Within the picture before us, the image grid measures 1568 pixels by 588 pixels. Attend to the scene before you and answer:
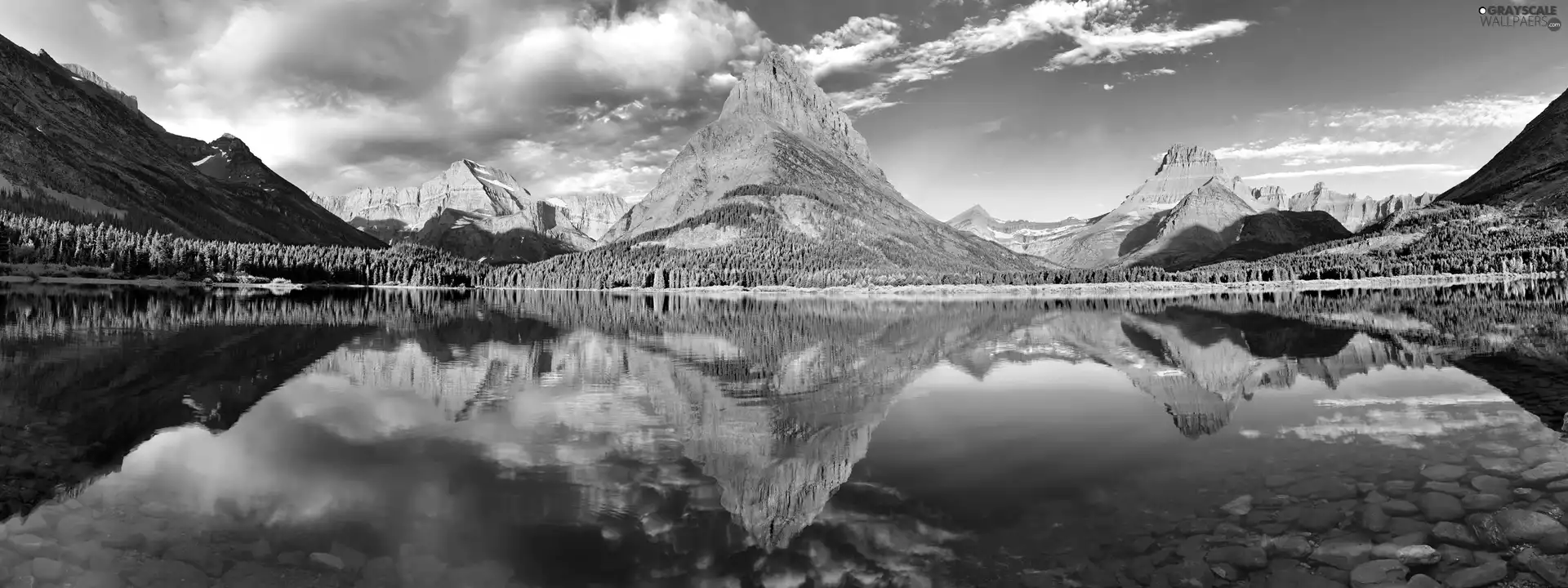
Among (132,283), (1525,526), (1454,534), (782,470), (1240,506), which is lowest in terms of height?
(782,470)

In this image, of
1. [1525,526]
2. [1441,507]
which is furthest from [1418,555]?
[1441,507]

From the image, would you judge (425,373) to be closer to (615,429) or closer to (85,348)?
(615,429)

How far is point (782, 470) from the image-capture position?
1825cm

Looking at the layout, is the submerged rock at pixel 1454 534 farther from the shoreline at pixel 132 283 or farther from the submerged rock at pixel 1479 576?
the shoreline at pixel 132 283

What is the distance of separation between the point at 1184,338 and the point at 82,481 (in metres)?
59.6

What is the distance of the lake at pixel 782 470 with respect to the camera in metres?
12.3

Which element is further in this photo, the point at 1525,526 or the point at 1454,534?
the point at 1525,526

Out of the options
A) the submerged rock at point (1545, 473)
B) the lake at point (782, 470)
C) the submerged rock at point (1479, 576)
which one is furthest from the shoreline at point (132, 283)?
the submerged rock at point (1545, 473)

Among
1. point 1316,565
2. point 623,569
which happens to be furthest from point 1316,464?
point 623,569

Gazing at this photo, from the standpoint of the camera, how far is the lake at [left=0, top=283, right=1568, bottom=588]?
12.3m

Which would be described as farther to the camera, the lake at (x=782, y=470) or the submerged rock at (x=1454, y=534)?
the submerged rock at (x=1454, y=534)

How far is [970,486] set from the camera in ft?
53.9

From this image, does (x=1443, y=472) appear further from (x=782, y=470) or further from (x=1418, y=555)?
(x=782, y=470)

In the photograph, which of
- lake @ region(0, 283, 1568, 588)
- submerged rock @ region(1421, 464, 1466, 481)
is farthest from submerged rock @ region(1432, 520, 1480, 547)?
submerged rock @ region(1421, 464, 1466, 481)
